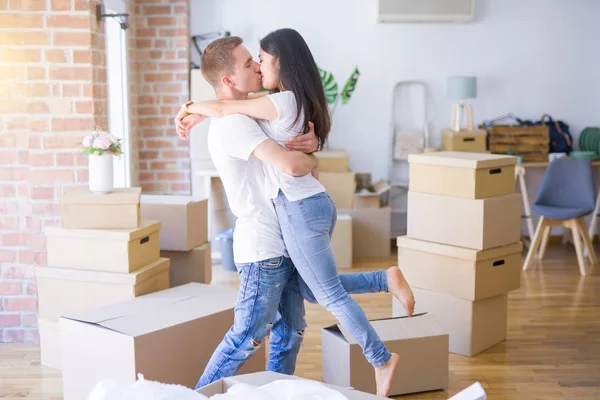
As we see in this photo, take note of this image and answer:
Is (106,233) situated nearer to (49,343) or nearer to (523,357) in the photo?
(49,343)

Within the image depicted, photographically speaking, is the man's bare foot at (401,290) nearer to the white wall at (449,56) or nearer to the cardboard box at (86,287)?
the cardboard box at (86,287)

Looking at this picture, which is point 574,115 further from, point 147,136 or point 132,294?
point 132,294

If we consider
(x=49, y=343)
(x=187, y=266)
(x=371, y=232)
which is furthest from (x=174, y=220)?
(x=371, y=232)

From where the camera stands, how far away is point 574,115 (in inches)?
264

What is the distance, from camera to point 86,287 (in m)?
A: 3.32

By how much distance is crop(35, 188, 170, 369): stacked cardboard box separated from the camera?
3.26m

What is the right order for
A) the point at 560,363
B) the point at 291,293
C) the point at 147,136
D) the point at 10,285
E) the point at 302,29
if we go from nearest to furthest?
the point at 291,293 → the point at 560,363 → the point at 10,285 → the point at 147,136 → the point at 302,29

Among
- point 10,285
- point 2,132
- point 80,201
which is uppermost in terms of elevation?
point 2,132

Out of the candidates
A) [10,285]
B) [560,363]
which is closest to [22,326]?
[10,285]

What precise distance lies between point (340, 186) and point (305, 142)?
359 cm

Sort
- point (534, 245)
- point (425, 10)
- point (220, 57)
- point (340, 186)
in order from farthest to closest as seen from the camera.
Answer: point (425, 10) → point (340, 186) → point (534, 245) → point (220, 57)

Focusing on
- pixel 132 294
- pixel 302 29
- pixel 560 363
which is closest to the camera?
pixel 132 294

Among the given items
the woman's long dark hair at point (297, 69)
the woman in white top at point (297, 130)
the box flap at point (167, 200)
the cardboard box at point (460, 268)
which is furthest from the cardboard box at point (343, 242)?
the woman's long dark hair at point (297, 69)

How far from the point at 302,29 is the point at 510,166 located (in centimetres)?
317
